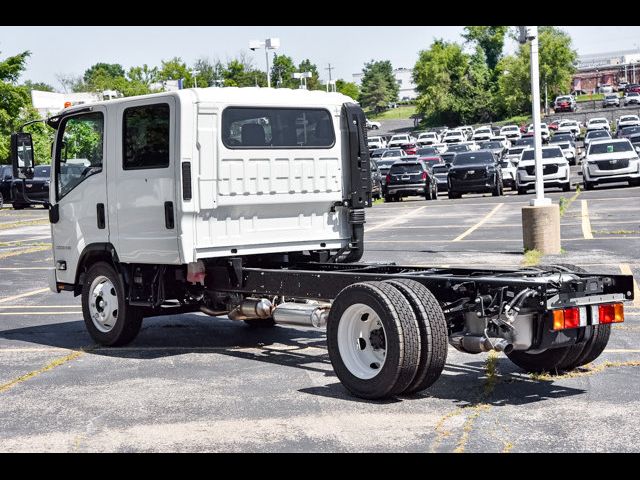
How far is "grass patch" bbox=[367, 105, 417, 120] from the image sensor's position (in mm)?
160800

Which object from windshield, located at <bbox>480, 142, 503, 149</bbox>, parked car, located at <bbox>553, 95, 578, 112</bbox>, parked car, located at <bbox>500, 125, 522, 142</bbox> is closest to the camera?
windshield, located at <bbox>480, 142, 503, 149</bbox>

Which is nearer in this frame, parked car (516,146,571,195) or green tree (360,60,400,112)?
parked car (516,146,571,195)

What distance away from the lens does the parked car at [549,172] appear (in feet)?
126

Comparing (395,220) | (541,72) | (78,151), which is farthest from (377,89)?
(78,151)

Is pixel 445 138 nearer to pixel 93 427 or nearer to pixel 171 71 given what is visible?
pixel 171 71

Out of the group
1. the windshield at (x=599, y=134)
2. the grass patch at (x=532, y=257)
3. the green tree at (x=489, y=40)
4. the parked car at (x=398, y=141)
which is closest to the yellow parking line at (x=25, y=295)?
the grass patch at (x=532, y=257)

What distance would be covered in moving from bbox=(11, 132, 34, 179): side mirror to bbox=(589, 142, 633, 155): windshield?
99.0 feet

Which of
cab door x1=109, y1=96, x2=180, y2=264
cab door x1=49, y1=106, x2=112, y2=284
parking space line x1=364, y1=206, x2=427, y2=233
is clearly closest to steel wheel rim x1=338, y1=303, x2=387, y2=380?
cab door x1=109, y1=96, x2=180, y2=264

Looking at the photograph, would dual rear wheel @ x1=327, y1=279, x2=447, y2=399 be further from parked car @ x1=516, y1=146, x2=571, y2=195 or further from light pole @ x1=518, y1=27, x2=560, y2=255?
parked car @ x1=516, y1=146, x2=571, y2=195

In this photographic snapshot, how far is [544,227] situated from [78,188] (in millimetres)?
9635

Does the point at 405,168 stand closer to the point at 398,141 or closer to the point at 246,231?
the point at 246,231

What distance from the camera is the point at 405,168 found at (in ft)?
135

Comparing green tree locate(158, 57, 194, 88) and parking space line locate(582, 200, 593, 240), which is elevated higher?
green tree locate(158, 57, 194, 88)
